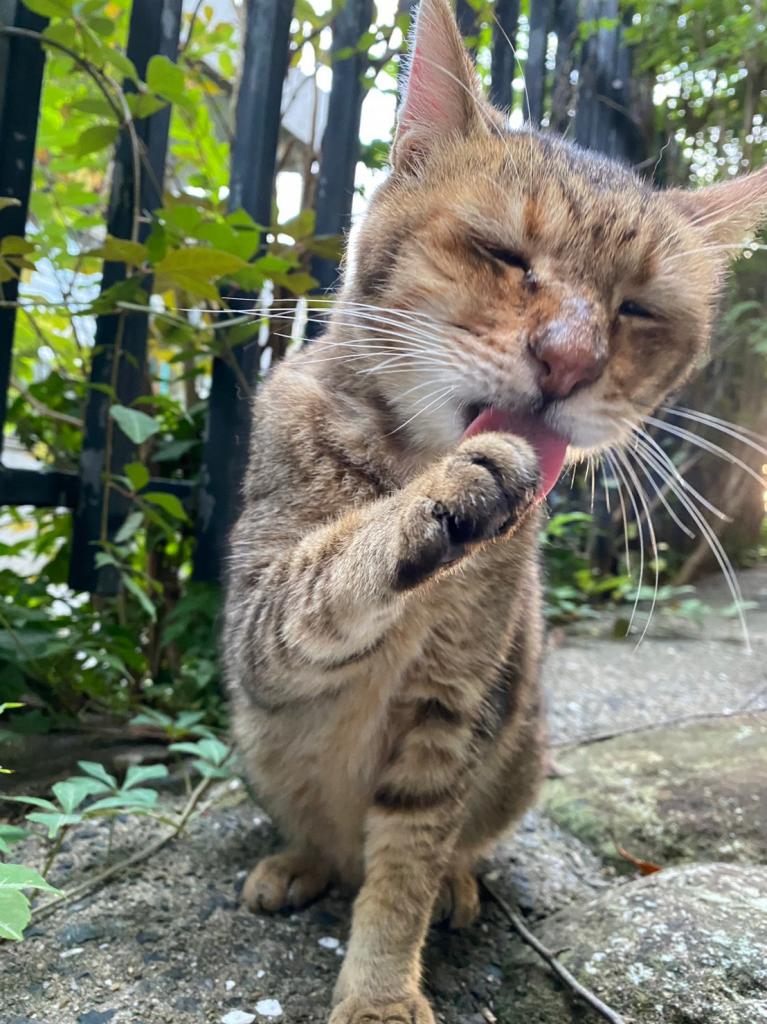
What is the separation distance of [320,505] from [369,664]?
27 centimetres

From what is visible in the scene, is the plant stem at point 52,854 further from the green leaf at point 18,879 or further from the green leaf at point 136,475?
the green leaf at point 136,475

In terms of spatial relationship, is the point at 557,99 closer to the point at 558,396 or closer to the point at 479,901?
the point at 558,396

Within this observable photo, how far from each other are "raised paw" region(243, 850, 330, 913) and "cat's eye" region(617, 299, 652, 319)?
1.18 metres

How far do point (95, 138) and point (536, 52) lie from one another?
78.8 inches

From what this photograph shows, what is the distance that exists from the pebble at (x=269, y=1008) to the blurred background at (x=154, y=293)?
0.73 m

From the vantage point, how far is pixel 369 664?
123 centimetres

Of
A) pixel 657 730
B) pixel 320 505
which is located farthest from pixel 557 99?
pixel 320 505

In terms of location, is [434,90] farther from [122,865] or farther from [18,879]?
[122,865]

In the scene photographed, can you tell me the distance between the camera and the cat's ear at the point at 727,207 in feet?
4.88

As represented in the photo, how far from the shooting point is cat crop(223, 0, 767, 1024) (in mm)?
1096

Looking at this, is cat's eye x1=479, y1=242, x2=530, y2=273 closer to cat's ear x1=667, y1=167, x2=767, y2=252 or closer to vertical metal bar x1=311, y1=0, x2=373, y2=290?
cat's ear x1=667, y1=167, x2=767, y2=252

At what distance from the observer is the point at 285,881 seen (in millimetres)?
1444

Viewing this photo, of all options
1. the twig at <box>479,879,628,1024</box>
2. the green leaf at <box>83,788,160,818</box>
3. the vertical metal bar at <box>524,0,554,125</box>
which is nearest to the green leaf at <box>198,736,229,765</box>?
the green leaf at <box>83,788,160,818</box>

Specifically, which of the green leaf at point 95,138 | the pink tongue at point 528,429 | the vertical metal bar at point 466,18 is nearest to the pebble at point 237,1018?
the pink tongue at point 528,429
